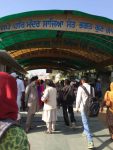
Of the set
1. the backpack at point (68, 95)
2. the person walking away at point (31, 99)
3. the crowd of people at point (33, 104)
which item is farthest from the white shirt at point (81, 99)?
the backpack at point (68, 95)

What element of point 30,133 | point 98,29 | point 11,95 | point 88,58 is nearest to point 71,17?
point 98,29

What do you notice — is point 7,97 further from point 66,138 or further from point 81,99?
point 66,138

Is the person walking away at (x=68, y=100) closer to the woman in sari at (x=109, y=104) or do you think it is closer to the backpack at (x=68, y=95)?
the backpack at (x=68, y=95)

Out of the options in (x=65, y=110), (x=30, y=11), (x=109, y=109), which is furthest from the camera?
(x=30, y=11)

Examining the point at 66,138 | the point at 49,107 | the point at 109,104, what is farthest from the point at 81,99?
the point at 49,107

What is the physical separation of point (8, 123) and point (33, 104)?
8.82 metres

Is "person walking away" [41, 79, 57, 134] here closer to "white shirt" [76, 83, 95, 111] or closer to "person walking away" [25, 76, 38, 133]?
"person walking away" [25, 76, 38, 133]

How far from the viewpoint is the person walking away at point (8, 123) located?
8.54ft

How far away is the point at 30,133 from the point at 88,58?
65.9 feet

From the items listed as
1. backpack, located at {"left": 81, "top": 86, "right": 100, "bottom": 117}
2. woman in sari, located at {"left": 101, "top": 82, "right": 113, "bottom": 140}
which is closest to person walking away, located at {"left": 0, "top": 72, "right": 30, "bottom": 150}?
backpack, located at {"left": 81, "top": 86, "right": 100, "bottom": 117}

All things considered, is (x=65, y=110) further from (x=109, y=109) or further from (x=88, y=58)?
(x=88, y=58)

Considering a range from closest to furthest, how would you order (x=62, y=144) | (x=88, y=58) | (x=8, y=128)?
(x=8, y=128), (x=62, y=144), (x=88, y=58)

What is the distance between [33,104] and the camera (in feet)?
37.5

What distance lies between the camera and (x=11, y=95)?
266 cm
